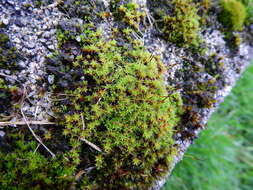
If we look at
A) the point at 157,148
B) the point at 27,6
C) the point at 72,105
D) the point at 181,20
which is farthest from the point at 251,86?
the point at 27,6

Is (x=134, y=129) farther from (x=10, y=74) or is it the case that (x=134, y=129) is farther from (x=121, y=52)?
(x=10, y=74)

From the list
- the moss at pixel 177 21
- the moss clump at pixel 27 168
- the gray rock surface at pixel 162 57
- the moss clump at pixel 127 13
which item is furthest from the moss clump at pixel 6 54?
the moss at pixel 177 21

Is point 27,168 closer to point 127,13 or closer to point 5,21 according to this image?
point 5,21

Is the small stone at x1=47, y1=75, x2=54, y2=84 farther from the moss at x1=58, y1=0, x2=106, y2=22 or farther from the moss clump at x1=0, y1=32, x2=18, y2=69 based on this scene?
the moss at x1=58, y1=0, x2=106, y2=22

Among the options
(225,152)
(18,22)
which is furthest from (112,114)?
(225,152)

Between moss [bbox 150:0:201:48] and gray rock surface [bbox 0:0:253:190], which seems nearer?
gray rock surface [bbox 0:0:253:190]

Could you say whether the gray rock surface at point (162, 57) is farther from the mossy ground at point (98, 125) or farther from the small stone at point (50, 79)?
the mossy ground at point (98, 125)

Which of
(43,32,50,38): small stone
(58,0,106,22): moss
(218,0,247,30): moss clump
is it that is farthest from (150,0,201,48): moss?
(43,32,50,38): small stone
